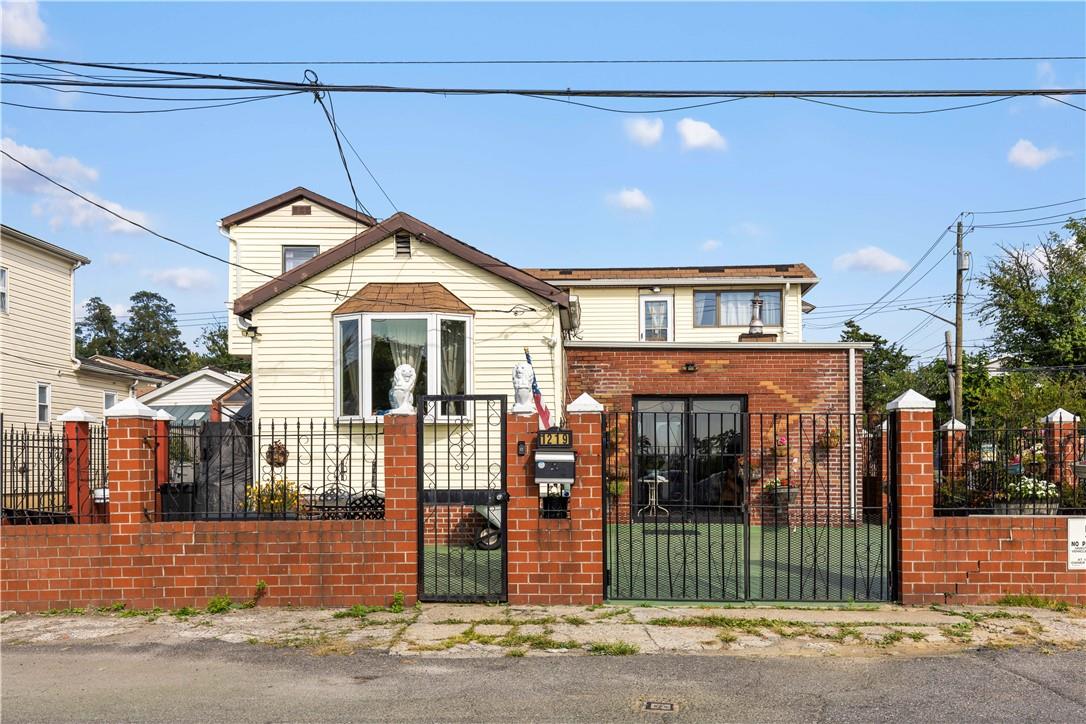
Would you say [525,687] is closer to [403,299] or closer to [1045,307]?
[403,299]

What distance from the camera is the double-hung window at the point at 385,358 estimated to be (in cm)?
1346

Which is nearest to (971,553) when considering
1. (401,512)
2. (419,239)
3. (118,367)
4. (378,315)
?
(401,512)

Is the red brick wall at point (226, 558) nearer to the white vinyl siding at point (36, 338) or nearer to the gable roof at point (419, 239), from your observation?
the gable roof at point (419, 239)

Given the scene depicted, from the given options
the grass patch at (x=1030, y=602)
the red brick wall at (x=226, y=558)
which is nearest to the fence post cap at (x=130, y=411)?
the red brick wall at (x=226, y=558)

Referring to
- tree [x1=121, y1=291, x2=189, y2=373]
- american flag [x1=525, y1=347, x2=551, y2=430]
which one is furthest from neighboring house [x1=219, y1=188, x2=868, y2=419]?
tree [x1=121, y1=291, x2=189, y2=373]

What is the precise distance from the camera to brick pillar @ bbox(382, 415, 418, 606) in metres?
8.82

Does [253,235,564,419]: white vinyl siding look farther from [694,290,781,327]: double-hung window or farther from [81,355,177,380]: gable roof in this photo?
[81,355,177,380]: gable roof

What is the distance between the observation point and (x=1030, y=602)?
877 centimetres

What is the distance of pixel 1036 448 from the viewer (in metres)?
9.79

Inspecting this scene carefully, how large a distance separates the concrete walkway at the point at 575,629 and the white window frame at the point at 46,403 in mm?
17879

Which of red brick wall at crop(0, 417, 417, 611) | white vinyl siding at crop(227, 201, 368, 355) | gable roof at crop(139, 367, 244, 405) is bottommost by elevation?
red brick wall at crop(0, 417, 417, 611)

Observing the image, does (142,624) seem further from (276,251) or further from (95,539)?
(276,251)

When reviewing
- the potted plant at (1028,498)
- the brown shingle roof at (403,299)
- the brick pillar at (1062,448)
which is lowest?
the potted plant at (1028,498)

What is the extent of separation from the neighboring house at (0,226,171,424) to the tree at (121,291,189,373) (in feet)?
140
